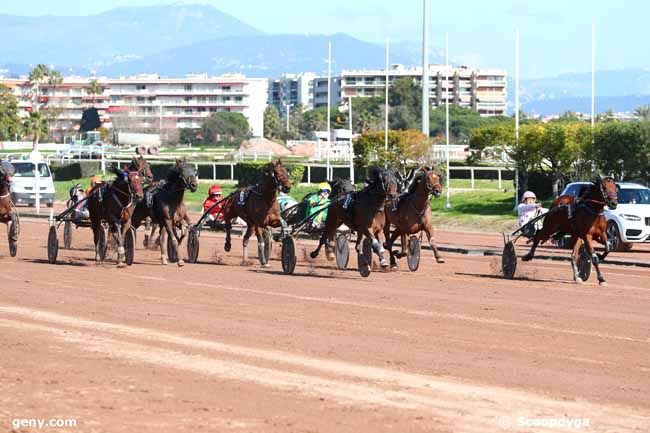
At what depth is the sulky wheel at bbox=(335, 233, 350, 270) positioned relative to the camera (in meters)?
21.5

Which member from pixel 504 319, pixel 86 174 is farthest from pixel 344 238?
pixel 86 174

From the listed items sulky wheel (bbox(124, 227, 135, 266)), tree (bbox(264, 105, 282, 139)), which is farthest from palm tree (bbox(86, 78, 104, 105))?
sulky wheel (bbox(124, 227, 135, 266))

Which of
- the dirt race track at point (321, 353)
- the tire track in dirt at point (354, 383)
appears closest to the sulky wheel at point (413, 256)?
the dirt race track at point (321, 353)

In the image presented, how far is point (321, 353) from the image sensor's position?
11.9m

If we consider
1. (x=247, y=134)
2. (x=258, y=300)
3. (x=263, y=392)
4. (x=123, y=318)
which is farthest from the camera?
(x=247, y=134)

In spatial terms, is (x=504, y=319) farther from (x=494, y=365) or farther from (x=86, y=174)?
(x=86, y=174)

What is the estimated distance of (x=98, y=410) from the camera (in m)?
9.16

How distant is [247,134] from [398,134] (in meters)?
99.3

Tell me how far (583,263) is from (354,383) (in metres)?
10.4

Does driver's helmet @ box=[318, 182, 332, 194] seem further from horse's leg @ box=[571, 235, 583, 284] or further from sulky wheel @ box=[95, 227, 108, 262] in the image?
horse's leg @ box=[571, 235, 583, 284]

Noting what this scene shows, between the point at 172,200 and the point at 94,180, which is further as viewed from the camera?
the point at 94,180

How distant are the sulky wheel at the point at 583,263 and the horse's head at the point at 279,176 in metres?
4.95

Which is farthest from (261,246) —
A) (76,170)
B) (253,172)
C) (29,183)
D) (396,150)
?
(76,170)

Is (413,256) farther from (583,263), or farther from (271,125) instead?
(271,125)
